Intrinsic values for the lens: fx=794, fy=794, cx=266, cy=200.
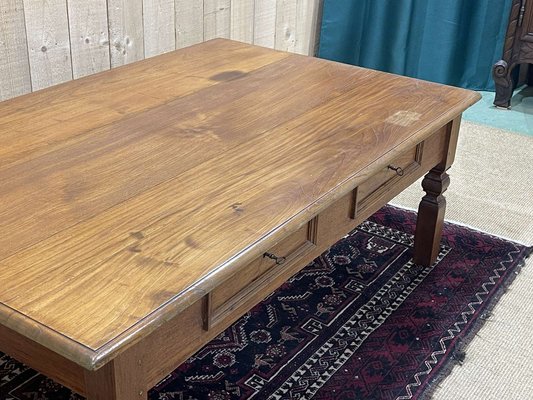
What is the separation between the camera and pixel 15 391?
5.51 feet

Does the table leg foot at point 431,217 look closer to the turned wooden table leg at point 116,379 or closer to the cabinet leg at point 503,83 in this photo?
the turned wooden table leg at point 116,379

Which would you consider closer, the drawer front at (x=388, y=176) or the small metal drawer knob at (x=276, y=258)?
the small metal drawer knob at (x=276, y=258)

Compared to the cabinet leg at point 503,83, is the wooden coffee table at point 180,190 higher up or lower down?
higher up

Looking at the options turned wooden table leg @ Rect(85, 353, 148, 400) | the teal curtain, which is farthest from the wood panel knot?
the teal curtain

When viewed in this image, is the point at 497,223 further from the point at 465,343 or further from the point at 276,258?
the point at 276,258


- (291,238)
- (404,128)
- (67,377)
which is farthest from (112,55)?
(67,377)

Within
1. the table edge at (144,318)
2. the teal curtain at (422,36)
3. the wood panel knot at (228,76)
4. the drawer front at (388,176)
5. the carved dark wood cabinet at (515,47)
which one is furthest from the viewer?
the teal curtain at (422,36)

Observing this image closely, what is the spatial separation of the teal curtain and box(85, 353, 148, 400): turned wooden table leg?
2.66 m

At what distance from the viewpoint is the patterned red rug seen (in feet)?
5.66

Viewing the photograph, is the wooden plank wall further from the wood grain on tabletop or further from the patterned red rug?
the patterned red rug

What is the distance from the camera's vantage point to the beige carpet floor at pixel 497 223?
5.83ft

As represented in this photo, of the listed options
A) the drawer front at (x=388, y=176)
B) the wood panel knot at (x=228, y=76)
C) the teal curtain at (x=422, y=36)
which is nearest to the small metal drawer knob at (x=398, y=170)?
the drawer front at (x=388, y=176)

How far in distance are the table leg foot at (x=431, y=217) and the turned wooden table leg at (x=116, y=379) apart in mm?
1189

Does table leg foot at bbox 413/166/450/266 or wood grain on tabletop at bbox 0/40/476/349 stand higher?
wood grain on tabletop at bbox 0/40/476/349
